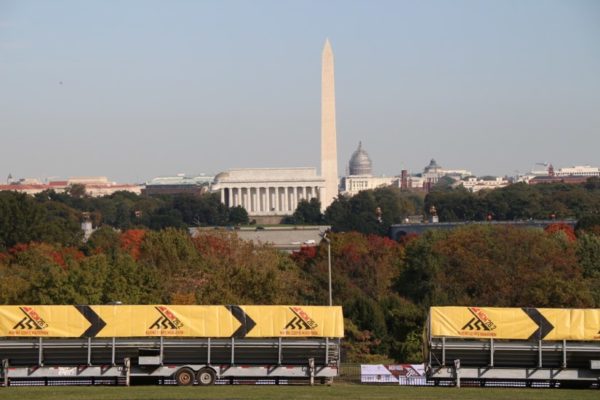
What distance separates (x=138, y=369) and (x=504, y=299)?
1143 inches

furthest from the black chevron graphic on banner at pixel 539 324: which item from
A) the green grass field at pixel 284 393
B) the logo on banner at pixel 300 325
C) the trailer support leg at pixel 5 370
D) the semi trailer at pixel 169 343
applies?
the trailer support leg at pixel 5 370

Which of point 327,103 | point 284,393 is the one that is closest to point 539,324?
point 284,393

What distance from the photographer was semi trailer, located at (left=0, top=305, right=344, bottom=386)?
43.9 meters

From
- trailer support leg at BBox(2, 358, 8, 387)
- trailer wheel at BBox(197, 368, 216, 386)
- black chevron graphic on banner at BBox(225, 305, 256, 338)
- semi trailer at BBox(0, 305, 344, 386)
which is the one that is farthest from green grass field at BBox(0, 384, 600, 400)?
black chevron graphic on banner at BBox(225, 305, 256, 338)

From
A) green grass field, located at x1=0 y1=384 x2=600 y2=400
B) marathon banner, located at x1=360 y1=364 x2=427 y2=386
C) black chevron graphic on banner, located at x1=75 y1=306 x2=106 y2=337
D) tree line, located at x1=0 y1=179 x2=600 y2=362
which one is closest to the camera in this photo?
green grass field, located at x1=0 y1=384 x2=600 y2=400

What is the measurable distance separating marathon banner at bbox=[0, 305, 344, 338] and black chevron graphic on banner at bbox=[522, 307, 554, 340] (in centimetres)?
524

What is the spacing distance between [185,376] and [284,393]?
4397 millimetres

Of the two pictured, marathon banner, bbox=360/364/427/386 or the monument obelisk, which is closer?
marathon banner, bbox=360/364/427/386

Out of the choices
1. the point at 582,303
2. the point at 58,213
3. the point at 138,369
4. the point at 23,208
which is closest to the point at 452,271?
the point at 582,303

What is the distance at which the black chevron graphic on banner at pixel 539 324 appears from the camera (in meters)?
44.7

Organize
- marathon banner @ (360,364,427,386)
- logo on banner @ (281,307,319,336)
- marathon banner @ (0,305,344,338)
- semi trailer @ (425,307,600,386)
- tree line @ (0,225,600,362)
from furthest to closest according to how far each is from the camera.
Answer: tree line @ (0,225,600,362) → marathon banner @ (360,364,427,386) → logo on banner @ (281,307,319,336) → marathon banner @ (0,305,344,338) → semi trailer @ (425,307,600,386)

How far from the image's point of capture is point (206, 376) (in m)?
43.9

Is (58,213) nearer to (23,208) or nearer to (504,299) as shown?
(23,208)

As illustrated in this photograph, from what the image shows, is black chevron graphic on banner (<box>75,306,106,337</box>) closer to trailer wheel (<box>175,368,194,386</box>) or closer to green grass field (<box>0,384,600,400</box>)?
green grass field (<box>0,384,600,400</box>)
